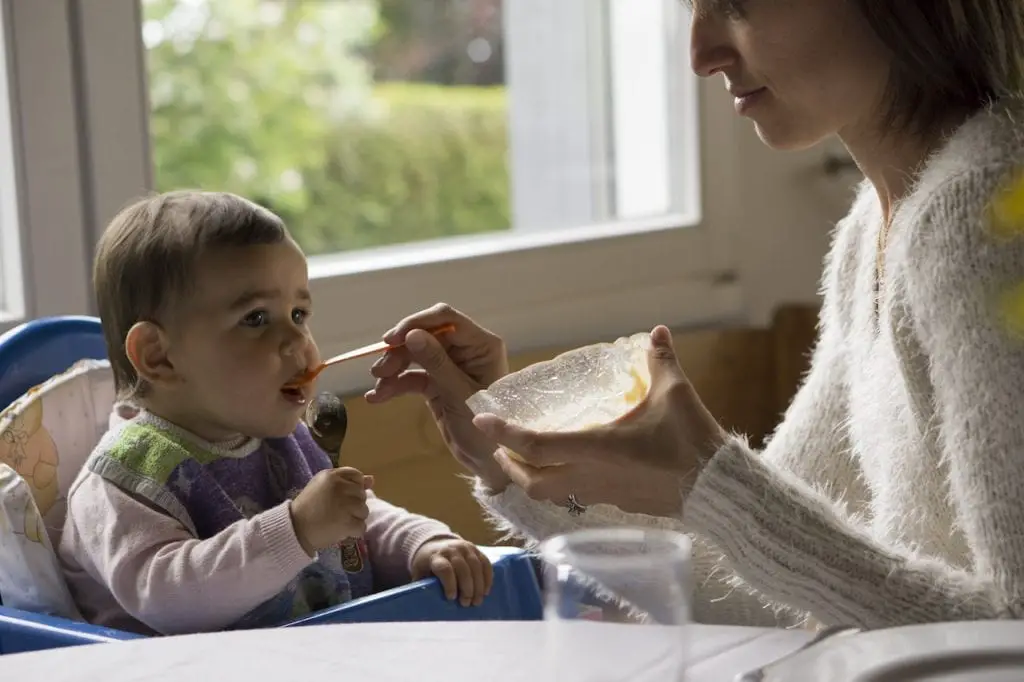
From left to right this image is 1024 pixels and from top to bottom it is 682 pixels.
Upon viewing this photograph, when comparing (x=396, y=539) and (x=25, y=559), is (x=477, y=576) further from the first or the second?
(x=25, y=559)

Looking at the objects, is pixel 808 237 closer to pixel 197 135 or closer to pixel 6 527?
pixel 197 135

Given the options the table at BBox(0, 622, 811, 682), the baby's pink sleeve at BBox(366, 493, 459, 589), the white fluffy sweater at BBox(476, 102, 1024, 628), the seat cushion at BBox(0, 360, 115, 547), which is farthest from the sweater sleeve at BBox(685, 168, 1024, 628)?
the seat cushion at BBox(0, 360, 115, 547)

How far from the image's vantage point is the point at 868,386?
1183 mm

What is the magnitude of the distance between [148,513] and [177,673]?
44 cm

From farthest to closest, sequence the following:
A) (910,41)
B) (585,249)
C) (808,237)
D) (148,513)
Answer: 1. (808,237)
2. (585,249)
3. (148,513)
4. (910,41)

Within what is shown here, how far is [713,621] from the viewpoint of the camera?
4.33 feet

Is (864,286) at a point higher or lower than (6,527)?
higher

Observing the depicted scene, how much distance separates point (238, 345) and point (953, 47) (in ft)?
2.27

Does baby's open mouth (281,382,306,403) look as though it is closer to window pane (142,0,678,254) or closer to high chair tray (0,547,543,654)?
high chair tray (0,547,543,654)

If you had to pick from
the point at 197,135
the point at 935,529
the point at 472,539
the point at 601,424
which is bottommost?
the point at 472,539

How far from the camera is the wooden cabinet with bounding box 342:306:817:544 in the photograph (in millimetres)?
1859

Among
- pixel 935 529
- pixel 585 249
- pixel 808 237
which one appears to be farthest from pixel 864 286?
pixel 808 237

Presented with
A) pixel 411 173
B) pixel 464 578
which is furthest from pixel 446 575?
pixel 411 173

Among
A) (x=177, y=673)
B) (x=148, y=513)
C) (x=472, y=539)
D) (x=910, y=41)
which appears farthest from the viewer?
(x=472, y=539)
